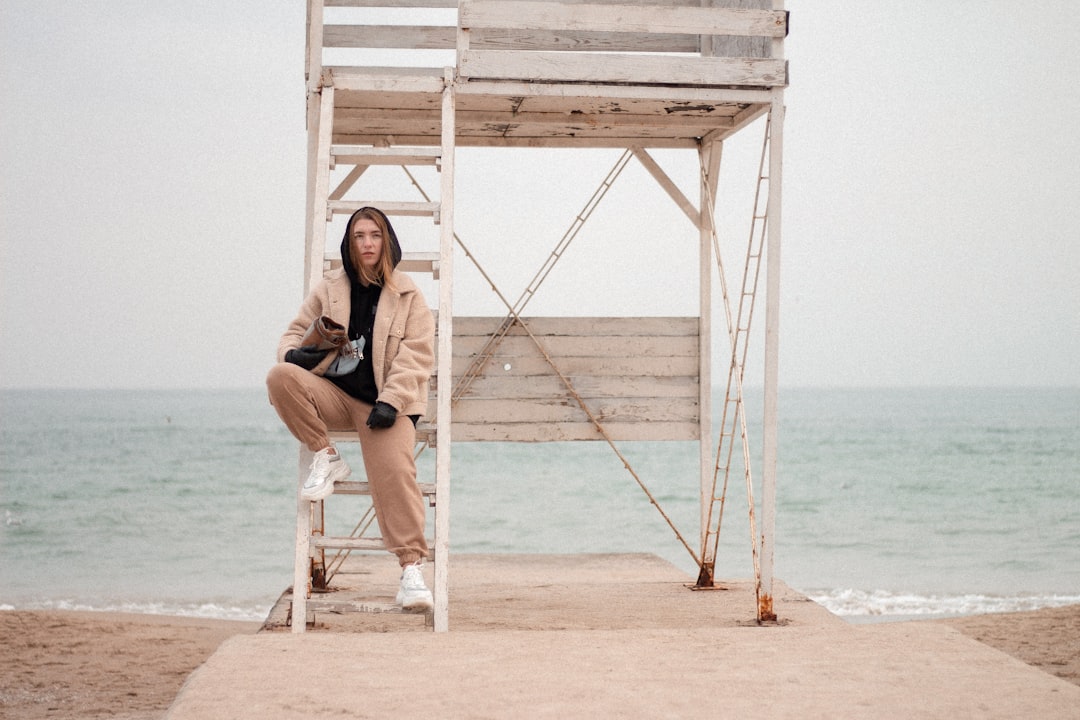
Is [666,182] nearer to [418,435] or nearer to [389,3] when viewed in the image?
[389,3]

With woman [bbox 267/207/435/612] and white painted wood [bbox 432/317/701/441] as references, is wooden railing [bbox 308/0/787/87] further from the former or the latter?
white painted wood [bbox 432/317/701/441]

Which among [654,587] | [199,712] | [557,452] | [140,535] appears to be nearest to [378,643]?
[199,712]

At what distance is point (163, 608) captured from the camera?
636 inches

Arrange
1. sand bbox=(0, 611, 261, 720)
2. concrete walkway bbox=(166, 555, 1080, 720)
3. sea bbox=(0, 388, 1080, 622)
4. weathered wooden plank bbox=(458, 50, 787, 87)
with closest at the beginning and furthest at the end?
concrete walkway bbox=(166, 555, 1080, 720), weathered wooden plank bbox=(458, 50, 787, 87), sand bbox=(0, 611, 261, 720), sea bbox=(0, 388, 1080, 622)

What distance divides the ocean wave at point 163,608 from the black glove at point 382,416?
10.2 metres

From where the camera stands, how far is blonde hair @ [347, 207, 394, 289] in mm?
5770

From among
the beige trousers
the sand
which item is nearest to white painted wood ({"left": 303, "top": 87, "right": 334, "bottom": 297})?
the beige trousers

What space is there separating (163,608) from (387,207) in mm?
11619

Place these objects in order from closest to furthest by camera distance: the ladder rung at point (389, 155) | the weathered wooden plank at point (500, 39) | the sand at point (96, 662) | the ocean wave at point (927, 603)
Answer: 1. the ladder rung at point (389, 155)
2. the weathered wooden plank at point (500, 39)
3. the sand at point (96, 662)
4. the ocean wave at point (927, 603)

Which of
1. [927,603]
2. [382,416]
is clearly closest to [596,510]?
[927,603]

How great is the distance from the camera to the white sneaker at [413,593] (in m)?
5.45

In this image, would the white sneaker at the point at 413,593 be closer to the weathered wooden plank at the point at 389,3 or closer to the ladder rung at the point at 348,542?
the ladder rung at the point at 348,542

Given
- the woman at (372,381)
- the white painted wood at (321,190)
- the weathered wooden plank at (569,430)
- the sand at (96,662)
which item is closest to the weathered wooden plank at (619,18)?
the white painted wood at (321,190)

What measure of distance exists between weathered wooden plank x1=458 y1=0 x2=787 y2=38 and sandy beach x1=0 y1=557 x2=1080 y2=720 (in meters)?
3.28
